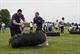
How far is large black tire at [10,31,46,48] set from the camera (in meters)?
17.5

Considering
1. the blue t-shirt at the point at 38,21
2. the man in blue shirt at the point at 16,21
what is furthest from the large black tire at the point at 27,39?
the blue t-shirt at the point at 38,21

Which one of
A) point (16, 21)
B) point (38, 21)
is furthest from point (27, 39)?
point (38, 21)

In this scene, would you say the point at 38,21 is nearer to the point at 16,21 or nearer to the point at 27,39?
the point at 16,21

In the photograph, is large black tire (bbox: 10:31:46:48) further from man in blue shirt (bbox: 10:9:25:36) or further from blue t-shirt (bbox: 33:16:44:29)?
blue t-shirt (bbox: 33:16:44:29)

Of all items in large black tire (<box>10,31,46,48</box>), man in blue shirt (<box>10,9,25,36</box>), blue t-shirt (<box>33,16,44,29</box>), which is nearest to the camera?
large black tire (<box>10,31,46,48</box>)

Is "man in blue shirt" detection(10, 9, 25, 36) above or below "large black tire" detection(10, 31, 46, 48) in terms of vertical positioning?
above

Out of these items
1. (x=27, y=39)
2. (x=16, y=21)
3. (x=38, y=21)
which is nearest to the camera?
(x=27, y=39)

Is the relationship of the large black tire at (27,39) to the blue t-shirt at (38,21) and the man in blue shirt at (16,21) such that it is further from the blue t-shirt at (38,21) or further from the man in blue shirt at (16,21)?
the blue t-shirt at (38,21)

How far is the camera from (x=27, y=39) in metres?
17.5

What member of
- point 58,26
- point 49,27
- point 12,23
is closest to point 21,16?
point 12,23

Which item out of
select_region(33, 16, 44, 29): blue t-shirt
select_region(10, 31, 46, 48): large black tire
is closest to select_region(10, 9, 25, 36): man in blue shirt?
select_region(10, 31, 46, 48): large black tire

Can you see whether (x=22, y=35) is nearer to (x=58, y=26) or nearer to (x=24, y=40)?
(x=24, y=40)

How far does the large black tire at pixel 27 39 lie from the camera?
17484mm

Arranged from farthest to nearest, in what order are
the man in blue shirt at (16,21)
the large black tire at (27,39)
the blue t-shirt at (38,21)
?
the blue t-shirt at (38,21), the man in blue shirt at (16,21), the large black tire at (27,39)
